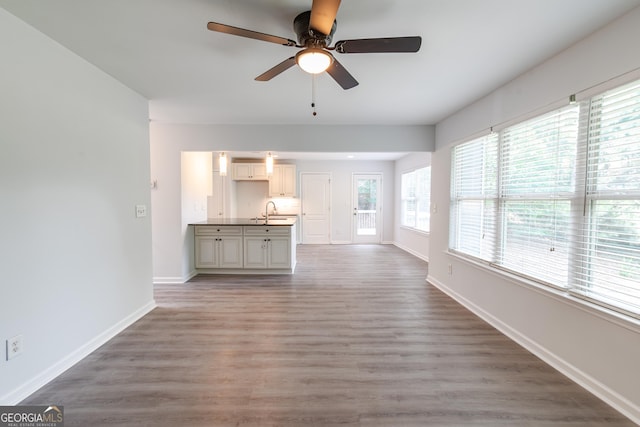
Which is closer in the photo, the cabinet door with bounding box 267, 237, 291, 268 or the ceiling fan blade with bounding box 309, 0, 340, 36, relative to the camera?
the ceiling fan blade with bounding box 309, 0, 340, 36

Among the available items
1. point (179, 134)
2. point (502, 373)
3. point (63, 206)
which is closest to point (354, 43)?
point (63, 206)

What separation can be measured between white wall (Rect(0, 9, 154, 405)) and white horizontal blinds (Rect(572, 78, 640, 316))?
3.85 meters

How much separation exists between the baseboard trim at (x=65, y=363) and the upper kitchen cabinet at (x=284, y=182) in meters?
4.69

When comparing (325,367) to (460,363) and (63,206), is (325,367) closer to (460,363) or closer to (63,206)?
(460,363)

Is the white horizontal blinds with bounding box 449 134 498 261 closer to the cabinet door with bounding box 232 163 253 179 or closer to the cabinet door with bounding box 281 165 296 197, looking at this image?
the cabinet door with bounding box 281 165 296 197

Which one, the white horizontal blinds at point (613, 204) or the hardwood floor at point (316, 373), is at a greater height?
the white horizontal blinds at point (613, 204)

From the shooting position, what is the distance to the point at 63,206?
2.03 m

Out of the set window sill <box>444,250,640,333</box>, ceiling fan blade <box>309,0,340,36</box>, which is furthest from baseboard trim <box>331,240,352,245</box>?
ceiling fan blade <box>309,0,340,36</box>

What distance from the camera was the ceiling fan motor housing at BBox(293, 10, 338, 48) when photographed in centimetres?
155

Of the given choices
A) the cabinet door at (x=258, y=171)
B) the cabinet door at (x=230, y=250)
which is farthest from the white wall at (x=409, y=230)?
the cabinet door at (x=230, y=250)

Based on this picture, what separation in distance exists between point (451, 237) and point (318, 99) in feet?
8.30

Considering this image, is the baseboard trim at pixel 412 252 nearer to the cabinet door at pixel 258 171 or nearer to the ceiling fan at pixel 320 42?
the cabinet door at pixel 258 171

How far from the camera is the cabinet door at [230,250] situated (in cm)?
455

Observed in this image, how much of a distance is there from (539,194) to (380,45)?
1.91 metres
